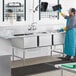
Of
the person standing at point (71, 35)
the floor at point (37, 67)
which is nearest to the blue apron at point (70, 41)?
the person standing at point (71, 35)

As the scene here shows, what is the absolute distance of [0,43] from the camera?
18.0ft

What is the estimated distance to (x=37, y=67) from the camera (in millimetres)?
5219

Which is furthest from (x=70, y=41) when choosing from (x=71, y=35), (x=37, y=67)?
(x=37, y=67)

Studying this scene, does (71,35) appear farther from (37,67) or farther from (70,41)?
(37,67)

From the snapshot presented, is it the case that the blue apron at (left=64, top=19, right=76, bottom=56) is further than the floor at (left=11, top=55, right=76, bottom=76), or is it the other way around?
the blue apron at (left=64, top=19, right=76, bottom=56)

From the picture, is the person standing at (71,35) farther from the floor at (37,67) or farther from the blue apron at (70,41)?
the floor at (37,67)

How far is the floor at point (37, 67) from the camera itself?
4.76m

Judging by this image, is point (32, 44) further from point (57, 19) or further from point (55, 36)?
point (57, 19)

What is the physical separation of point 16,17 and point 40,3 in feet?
2.58

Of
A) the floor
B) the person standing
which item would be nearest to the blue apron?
the person standing

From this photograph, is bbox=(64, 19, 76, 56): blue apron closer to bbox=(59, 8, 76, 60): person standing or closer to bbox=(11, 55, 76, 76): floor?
bbox=(59, 8, 76, 60): person standing

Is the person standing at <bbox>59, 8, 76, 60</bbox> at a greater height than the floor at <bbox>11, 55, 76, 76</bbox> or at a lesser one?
greater

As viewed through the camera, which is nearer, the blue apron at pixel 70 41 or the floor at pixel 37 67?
the floor at pixel 37 67

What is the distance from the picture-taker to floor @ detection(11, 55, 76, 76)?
4.76 meters
